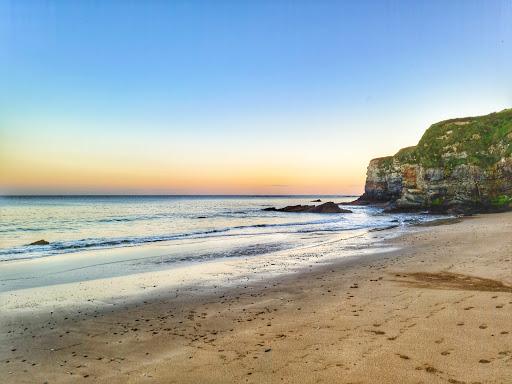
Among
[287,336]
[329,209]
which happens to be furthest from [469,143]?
[287,336]

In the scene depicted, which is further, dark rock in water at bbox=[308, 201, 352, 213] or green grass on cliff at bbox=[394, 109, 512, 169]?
dark rock in water at bbox=[308, 201, 352, 213]

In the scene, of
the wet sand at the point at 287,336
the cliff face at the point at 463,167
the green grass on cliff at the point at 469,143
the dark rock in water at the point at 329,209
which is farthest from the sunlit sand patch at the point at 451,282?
the dark rock in water at the point at 329,209

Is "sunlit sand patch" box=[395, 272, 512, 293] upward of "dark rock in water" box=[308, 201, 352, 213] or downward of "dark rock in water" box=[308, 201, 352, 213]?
upward

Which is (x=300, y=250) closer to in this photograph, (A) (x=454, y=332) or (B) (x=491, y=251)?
(B) (x=491, y=251)

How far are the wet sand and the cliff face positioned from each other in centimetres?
4137

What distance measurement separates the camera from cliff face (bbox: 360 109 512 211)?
45.4 meters

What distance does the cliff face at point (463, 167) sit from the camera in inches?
1789

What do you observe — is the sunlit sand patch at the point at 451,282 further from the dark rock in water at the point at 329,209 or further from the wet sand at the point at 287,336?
the dark rock in water at the point at 329,209

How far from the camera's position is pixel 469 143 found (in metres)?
50.5

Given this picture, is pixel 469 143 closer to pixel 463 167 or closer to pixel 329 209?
pixel 463 167

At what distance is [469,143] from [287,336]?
177 feet

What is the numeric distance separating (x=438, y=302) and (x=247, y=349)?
15.2 ft

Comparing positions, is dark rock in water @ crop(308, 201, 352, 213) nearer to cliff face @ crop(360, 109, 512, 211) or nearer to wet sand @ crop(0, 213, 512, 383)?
cliff face @ crop(360, 109, 512, 211)

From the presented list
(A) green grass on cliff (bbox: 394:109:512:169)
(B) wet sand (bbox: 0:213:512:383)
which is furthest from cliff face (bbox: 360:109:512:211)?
(B) wet sand (bbox: 0:213:512:383)
